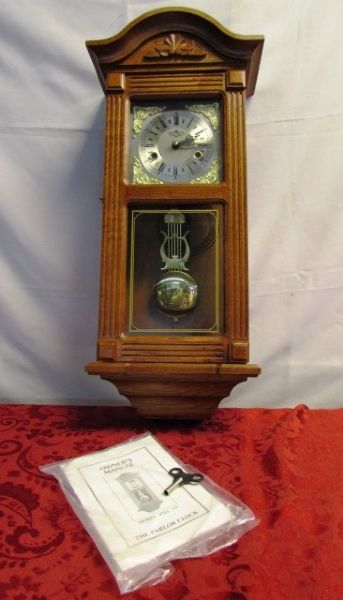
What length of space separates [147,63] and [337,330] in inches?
25.8

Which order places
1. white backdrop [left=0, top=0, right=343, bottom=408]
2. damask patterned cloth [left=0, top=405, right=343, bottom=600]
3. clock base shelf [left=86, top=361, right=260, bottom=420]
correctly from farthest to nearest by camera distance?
white backdrop [left=0, top=0, right=343, bottom=408] < clock base shelf [left=86, top=361, right=260, bottom=420] < damask patterned cloth [left=0, top=405, right=343, bottom=600]

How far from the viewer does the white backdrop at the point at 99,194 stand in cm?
90

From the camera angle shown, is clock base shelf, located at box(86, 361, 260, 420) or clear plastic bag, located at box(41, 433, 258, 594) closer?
clear plastic bag, located at box(41, 433, 258, 594)

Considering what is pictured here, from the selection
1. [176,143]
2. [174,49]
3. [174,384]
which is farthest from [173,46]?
[174,384]

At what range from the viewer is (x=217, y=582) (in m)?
0.43

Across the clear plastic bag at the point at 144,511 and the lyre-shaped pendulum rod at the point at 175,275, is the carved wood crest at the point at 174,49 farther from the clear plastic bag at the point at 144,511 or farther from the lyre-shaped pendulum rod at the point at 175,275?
the clear plastic bag at the point at 144,511

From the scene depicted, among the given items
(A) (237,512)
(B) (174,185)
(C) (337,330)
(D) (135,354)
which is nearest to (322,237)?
(C) (337,330)

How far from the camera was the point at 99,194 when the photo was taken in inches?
37.2

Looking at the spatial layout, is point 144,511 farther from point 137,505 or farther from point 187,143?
point 187,143

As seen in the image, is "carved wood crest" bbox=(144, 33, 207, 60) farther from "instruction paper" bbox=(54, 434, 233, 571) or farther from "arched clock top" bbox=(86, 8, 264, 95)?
"instruction paper" bbox=(54, 434, 233, 571)

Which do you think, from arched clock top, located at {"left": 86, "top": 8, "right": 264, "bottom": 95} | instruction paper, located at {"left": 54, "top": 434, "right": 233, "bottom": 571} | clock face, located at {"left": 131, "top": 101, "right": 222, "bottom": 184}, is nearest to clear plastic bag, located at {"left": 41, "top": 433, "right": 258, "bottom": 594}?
instruction paper, located at {"left": 54, "top": 434, "right": 233, "bottom": 571}

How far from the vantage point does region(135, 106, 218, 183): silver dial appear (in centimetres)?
78

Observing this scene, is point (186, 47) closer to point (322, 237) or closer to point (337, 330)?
point (322, 237)

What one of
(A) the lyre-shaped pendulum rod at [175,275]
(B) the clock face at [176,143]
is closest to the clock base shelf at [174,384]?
(A) the lyre-shaped pendulum rod at [175,275]
